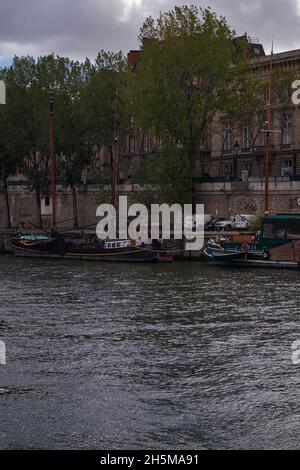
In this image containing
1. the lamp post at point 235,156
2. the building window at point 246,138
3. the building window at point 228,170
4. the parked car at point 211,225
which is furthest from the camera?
the building window at point 228,170

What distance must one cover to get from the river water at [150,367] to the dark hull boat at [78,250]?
1475 centimetres

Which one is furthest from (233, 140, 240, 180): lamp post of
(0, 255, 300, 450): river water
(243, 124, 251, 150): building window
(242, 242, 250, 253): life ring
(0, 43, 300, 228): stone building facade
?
(0, 255, 300, 450): river water

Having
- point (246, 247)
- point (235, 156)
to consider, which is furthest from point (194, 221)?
point (235, 156)

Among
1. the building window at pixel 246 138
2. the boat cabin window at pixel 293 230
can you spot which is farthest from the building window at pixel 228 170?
the boat cabin window at pixel 293 230

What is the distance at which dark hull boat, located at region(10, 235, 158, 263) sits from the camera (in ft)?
179

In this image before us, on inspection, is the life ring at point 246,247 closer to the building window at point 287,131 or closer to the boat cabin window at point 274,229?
the boat cabin window at point 274,229

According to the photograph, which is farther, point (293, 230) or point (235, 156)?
point (235, 156)

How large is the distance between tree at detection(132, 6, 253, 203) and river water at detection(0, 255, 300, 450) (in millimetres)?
25814

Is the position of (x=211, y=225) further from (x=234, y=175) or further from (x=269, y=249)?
(x=234, y=175)

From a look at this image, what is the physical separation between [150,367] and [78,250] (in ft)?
120

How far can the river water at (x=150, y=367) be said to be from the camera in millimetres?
17109

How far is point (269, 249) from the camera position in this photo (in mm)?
49625

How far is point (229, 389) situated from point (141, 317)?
10754 millimetres

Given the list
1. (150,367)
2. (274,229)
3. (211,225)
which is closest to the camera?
(150,367)
